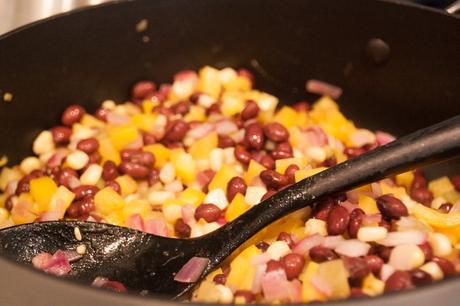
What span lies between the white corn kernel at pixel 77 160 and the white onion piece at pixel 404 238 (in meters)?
0.76

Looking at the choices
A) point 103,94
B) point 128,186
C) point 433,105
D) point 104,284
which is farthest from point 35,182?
point 433,105

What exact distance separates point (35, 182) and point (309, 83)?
79cm

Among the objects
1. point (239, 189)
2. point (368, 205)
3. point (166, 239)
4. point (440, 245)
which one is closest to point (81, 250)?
point (166, 239)

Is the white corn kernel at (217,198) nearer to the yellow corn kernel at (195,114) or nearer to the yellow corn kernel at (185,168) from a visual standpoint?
the yellow corn kernel at (185,168)

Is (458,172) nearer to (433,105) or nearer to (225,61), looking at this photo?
(433,105)

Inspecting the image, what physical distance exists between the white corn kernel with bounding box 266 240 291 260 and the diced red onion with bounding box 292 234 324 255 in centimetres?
2

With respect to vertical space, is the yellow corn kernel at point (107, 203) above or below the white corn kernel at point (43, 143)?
below

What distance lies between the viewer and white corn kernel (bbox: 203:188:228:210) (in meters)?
1.43

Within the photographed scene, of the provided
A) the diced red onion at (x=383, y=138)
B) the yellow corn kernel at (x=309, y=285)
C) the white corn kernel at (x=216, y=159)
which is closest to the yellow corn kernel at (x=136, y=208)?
the white corn kernel at (x=216, y=159)

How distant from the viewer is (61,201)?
4.78 ft

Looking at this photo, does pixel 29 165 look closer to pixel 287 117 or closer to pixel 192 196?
pixel 192 196

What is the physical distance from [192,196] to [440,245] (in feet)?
1.89

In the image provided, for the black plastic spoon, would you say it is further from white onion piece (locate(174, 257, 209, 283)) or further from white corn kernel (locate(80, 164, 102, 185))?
white corn kernel (locate(80, 164, 102, 185))

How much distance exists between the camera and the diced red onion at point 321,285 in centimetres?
110
